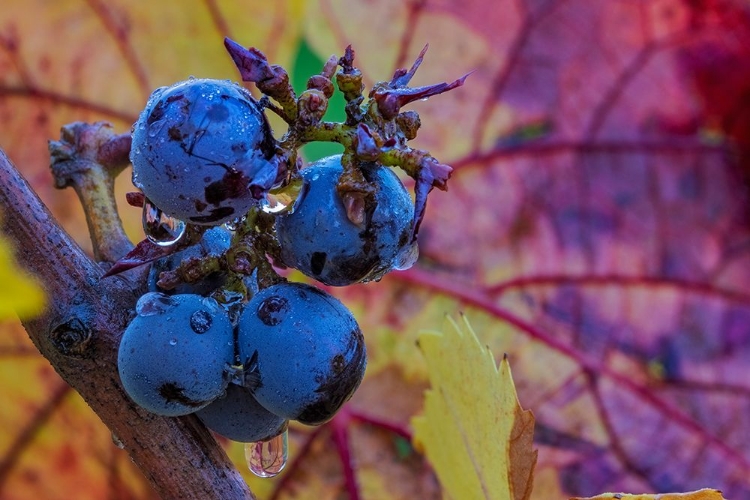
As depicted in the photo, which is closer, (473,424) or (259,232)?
(259,232)

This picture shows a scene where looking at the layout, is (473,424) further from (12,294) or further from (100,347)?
(12,294)

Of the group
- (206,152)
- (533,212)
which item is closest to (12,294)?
(206,152)

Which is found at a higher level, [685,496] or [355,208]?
[355,208]

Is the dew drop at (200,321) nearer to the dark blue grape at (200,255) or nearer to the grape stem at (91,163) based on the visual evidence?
the dark blue grape at (200,255)

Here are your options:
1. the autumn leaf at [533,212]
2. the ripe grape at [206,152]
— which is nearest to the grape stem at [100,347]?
the ripe grape at [206,152]

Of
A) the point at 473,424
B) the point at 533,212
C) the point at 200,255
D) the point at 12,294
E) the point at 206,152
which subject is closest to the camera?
the point at 12,294

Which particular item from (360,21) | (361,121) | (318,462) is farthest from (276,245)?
(360,21)

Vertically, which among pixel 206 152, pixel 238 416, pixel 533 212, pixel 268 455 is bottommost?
pixel 533 212
